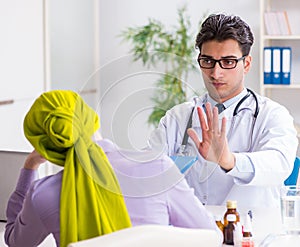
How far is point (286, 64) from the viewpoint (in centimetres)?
499

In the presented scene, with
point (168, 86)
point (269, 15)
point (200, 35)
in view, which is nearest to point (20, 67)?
point (269, 15)

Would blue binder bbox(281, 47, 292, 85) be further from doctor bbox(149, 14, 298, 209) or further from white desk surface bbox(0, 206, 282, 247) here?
white desk surface bbox(0, 206, 282, 247)

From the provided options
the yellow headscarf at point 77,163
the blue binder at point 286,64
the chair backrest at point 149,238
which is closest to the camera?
the chair backrest at point 149,238

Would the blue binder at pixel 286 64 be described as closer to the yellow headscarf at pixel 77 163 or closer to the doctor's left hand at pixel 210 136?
the doctor's left hand at pixel 210 136

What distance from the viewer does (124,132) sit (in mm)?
1737

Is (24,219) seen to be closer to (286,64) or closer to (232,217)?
(232,217)

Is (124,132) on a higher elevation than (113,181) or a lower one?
higher

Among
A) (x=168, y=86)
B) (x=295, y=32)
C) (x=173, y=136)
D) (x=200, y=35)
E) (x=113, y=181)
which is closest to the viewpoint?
(x=168, y=86)

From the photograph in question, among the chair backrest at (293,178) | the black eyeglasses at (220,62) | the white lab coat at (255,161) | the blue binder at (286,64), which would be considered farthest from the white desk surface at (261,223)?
the blue binder at (286,64)

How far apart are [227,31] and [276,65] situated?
2.52 m

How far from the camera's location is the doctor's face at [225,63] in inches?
98.2

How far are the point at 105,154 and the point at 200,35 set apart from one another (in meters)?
0.99

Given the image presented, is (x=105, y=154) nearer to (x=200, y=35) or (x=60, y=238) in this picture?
(x=60, y=238)

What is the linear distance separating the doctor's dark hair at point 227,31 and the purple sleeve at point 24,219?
3.02ft
